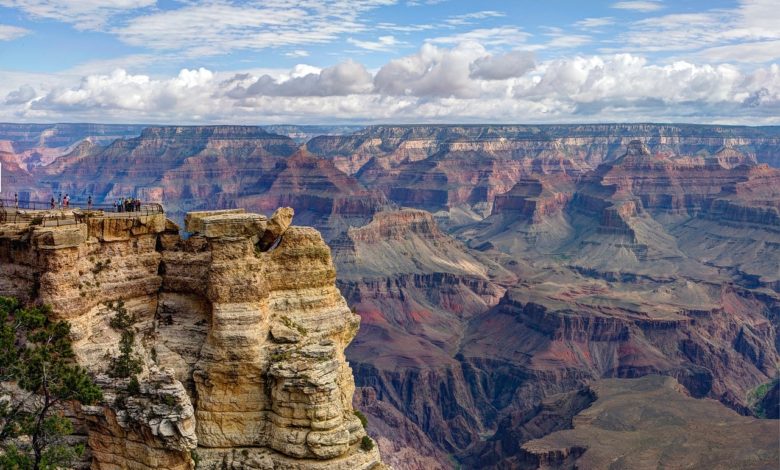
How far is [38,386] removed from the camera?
3131 cm

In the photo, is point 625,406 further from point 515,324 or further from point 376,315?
point 376,315

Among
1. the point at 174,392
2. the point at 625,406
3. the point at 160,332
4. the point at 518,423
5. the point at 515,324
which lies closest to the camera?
the point at 174,392

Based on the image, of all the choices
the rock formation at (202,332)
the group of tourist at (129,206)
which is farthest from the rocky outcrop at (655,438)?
the group of tourist at (129,206)

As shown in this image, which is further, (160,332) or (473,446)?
(473,446)

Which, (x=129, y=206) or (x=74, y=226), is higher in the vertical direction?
(x=129, y=206)

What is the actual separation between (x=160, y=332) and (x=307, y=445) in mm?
8909

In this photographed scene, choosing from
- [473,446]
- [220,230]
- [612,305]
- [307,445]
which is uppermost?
[220,230]

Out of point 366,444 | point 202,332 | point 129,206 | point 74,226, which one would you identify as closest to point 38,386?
point 74,226

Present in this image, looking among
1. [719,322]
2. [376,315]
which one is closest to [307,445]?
[376,315]

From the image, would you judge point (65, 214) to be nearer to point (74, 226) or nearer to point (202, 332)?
point (74, 226)

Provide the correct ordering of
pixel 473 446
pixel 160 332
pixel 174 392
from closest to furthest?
pixel 174 392, pixel 160 332, pixel 473 446

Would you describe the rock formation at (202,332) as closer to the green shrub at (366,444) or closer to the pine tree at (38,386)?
the green shrub at (366,444)

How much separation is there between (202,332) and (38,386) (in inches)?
285

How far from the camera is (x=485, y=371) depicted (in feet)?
510
